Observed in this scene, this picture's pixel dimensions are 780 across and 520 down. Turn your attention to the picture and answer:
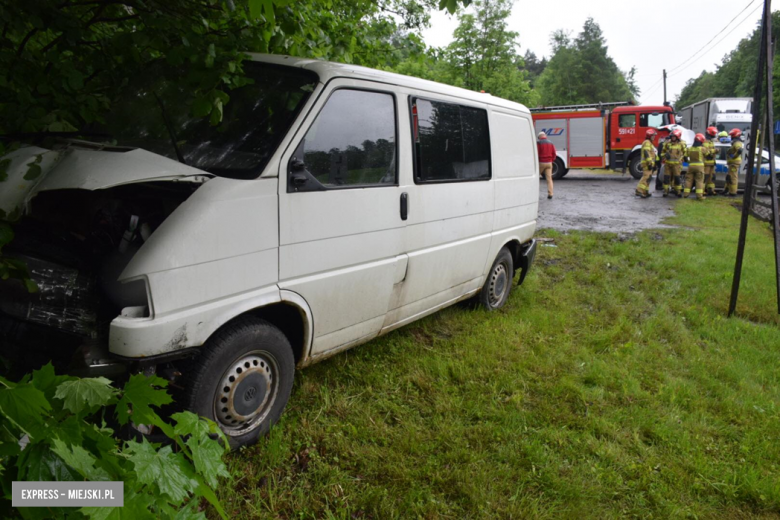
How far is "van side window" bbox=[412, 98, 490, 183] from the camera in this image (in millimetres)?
3965

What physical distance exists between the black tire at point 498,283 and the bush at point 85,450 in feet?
13.1

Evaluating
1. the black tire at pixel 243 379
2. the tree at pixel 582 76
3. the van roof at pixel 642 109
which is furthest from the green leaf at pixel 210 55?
the tree at pixel 582 76

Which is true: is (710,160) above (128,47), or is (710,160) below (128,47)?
below

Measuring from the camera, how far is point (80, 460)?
126cm

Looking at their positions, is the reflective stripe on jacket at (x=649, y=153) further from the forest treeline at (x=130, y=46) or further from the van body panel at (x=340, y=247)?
the van body panel at (x=340, y=247)

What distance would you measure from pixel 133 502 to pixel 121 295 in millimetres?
1485

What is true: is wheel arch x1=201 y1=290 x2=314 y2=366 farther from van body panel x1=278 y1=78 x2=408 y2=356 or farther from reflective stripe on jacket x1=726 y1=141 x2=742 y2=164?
reflective stripe on jacket x1=726 y1=141 x2=742 y2=164

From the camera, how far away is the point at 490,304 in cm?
548

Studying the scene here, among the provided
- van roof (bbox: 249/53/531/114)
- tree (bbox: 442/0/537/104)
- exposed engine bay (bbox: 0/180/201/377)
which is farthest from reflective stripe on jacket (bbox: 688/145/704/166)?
exposed engine bay (bbox: 0/180/201/377)

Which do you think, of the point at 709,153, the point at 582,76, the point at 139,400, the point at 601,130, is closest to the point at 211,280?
the point at 139,400

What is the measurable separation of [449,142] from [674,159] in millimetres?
13096

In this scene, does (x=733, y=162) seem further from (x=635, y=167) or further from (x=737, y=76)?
(x=737, y=76)

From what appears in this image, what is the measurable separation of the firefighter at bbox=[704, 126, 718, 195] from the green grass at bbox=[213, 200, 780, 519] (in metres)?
11.2

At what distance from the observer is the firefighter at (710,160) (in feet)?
51.2
